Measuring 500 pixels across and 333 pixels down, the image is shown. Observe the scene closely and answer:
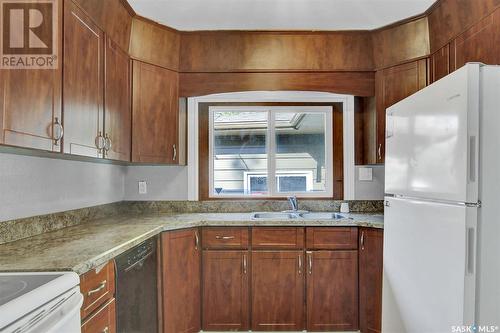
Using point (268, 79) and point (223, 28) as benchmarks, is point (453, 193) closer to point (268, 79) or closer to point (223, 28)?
point (268, 79)

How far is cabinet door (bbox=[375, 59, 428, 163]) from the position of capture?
234cm

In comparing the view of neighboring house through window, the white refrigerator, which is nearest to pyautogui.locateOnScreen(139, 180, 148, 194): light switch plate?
the view of neighboring house through window

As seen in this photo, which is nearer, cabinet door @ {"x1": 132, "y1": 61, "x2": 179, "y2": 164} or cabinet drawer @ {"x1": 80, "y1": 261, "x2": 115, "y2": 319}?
cabinet drawer @ {"x1": 80, "y1": 261, "x2": 115, "y2": 319}

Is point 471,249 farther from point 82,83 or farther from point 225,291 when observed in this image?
point 82,83

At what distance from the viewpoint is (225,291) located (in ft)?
7.72

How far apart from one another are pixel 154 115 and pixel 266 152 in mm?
1086

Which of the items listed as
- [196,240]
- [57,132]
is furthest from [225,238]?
[57,132]

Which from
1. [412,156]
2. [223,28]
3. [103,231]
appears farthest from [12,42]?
[412,156]

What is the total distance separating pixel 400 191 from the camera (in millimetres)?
1694

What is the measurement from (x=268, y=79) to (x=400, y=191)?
55.6 inches

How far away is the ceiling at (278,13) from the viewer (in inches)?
84.4

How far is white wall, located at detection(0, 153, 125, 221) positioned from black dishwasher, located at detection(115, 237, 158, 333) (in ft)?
2.07

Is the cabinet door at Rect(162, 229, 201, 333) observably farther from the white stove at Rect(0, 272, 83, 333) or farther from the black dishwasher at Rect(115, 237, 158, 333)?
the white stove at Rect(0, 272, 83, 333)

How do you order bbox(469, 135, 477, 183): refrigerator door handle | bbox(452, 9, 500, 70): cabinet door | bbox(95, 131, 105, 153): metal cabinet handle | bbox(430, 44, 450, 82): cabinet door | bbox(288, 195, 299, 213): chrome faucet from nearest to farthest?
bbox(469, 135, 477, 183): refrigerator door handle
bbox(452, 9, 500, 70): cabinet door
bbox(95, 131, 105, 153): metal cabinet handle
bbox(430, 44, 450, 82): cabinet door
bbox(288, 195, 299, 213): chrome faucet
